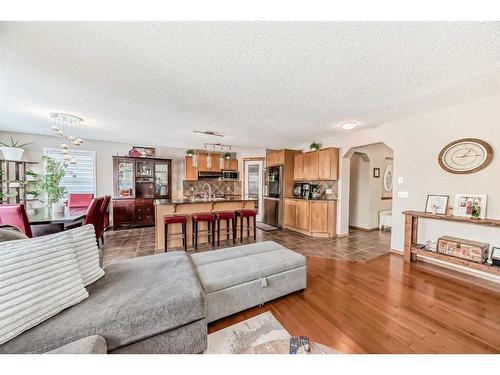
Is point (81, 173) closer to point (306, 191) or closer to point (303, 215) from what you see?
point (303, 215)

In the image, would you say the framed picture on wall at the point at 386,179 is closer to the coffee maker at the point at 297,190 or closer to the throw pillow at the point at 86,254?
the coffee maker at the point at 297,190

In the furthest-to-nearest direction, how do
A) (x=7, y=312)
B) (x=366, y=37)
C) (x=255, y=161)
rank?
(x=255, y=161)
(x=366, y=37)
(x=7, y=312)

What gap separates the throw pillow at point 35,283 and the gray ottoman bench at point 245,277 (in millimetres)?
905

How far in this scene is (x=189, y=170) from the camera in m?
6.04

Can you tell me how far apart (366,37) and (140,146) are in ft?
19.7

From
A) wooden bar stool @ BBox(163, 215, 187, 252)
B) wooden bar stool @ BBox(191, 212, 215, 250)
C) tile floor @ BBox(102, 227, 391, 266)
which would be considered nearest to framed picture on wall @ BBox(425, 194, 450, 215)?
tile floor @ BBox(102, 227, 391, 266)

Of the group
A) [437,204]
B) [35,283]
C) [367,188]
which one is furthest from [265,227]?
[35,283]

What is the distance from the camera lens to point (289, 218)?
205 inches

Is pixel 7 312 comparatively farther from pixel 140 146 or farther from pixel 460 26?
pixel 140 146

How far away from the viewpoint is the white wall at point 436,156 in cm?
245

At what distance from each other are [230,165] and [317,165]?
300 cm

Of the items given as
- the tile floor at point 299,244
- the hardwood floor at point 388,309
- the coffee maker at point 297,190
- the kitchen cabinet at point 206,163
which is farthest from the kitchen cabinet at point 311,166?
the kitchen cabinet at point 206,163

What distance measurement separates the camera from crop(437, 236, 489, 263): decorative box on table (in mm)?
2369
